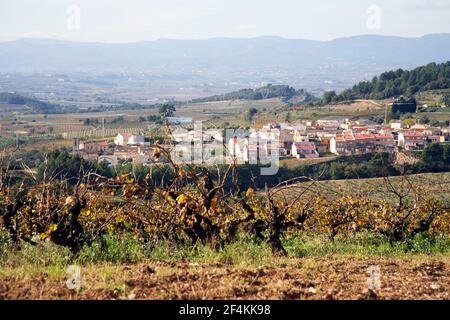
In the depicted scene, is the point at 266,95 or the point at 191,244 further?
the point at 266,95

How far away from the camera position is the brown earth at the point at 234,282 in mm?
3705

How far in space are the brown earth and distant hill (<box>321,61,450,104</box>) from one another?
201ft

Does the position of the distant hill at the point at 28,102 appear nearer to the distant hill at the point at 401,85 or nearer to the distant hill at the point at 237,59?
the distant hill at the point at 401,85

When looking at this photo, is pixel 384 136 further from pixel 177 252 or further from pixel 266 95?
pixel 266 95

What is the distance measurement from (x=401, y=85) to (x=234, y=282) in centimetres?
6445

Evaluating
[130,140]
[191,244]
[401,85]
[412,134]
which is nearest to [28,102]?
[130,140]

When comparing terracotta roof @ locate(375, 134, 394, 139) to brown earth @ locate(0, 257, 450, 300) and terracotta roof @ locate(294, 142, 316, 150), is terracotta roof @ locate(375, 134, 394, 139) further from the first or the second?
brown earth @ locate(0, 257, 450, 300)

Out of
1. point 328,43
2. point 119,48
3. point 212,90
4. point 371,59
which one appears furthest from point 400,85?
point 328,43

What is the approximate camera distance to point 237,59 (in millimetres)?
189250

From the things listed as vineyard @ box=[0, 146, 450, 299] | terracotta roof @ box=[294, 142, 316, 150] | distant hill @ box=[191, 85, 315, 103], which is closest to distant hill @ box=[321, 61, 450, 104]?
distant hill @ box=[191, 85, 315, 103]

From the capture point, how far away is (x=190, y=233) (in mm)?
6156

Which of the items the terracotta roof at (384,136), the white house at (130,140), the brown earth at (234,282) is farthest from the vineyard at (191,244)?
the terracotta roof at (384,136)

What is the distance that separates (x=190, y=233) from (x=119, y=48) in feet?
537
